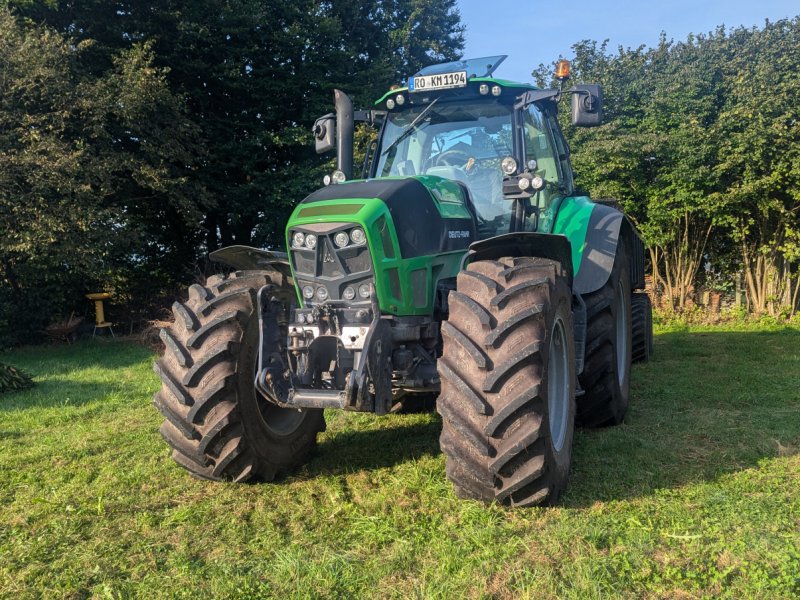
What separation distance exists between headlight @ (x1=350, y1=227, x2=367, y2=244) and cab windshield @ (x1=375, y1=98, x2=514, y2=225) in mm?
1330

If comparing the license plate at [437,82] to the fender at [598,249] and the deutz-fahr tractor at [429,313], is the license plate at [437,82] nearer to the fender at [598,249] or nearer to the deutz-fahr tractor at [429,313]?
the deutz-fahr tractor at [429,313]

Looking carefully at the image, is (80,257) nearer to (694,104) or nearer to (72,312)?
(72,312)

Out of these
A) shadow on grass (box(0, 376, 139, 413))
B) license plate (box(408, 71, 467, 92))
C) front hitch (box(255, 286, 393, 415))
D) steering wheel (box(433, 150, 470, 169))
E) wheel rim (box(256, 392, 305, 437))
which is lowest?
Result: shadow on grass (box(0, 376, 139, 413))

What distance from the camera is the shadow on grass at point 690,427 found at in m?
3.96

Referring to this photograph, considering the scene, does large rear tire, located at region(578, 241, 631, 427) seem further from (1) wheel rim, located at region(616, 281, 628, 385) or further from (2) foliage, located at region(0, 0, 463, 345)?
(2) foliage, located at region(0, 0, 463, 345)

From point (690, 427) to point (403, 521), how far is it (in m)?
2.89

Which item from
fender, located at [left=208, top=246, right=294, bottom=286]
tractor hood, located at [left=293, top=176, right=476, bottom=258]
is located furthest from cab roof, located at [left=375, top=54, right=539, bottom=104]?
fender, located at [left=208, top=246, right=294, bottom=286]

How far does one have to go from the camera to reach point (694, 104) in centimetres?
1276

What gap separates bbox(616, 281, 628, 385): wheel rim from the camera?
5.57 metres

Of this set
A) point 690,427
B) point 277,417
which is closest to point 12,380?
point 277,417

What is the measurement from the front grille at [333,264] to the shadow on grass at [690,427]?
1725mm

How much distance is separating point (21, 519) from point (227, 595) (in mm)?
1645

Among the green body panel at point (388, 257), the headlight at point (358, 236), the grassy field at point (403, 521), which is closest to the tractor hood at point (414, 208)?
the green body panel at point (388, 257)

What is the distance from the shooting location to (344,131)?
195 inches
